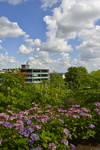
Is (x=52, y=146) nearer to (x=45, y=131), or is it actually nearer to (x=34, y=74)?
(x=45, y=131)

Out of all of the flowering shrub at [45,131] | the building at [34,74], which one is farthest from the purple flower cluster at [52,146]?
the building at [34,74]

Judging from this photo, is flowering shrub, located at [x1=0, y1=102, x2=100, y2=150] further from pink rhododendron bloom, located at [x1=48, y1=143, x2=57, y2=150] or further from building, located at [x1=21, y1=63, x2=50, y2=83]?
building, located at [x1=21, y1=63, x2=50, y2=83]

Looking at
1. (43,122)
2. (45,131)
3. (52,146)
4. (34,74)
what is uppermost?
(34,74)

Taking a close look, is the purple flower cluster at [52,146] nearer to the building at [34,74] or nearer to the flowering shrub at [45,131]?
the flowering shrub at [45,131]

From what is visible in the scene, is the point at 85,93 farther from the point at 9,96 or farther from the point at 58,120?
the point at 58,120

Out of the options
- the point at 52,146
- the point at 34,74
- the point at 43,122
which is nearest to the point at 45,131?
the point at 43,122

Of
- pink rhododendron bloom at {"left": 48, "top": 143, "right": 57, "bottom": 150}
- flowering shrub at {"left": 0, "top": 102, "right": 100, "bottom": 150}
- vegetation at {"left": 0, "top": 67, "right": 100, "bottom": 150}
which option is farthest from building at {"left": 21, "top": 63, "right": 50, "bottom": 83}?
pink rhododendron bloom at {"left": 48, "top": 143, "right": 57, "bottom": 150}

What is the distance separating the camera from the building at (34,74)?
371 feet

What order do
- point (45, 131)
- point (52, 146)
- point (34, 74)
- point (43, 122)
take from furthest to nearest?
point (34, 74), point (43, 122), point (45, 131), point (52, 146)

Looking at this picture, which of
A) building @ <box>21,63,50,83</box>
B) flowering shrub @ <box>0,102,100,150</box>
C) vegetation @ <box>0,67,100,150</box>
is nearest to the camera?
flowering shrub @ <box>0,102,100,150</box>

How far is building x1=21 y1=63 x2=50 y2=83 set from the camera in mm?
113062

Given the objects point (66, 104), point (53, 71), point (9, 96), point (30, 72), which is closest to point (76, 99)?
point (66, 104)

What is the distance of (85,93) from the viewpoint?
7.99 m

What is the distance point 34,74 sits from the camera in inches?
4537
